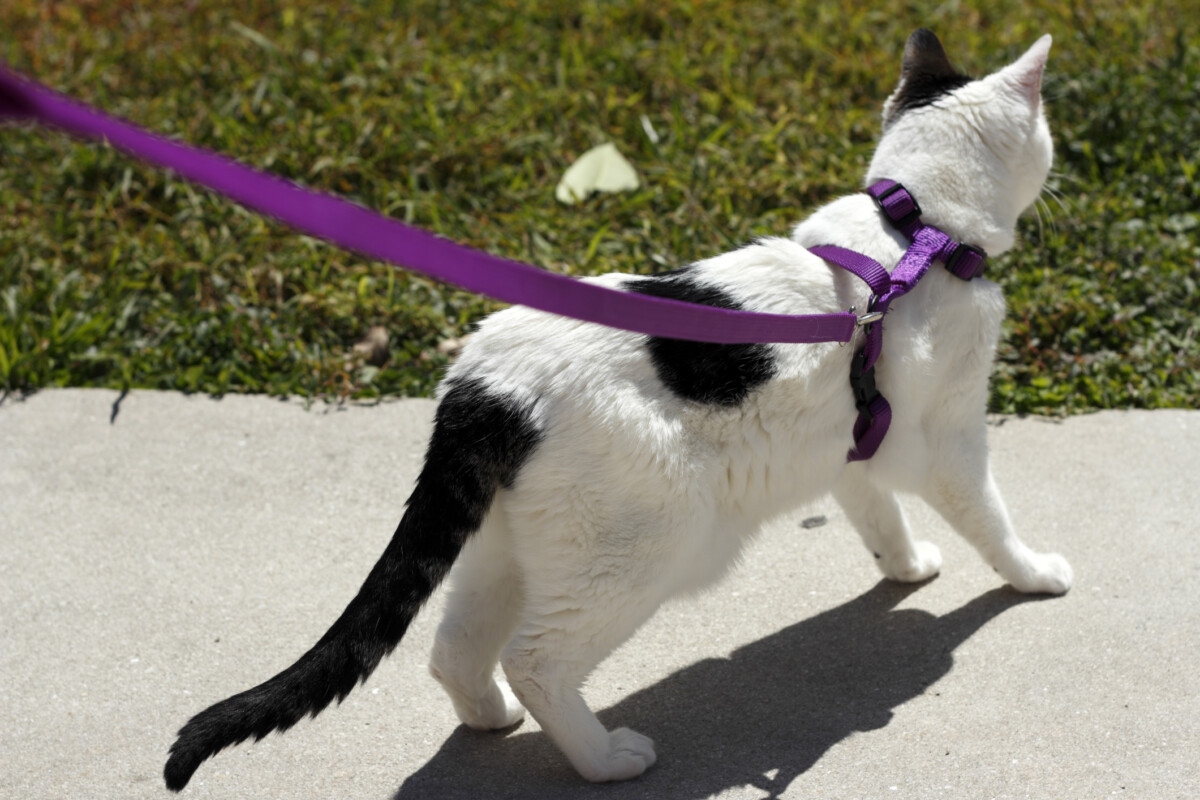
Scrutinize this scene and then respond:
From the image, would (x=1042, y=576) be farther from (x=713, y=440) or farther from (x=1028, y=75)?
(x=1028, y=75)

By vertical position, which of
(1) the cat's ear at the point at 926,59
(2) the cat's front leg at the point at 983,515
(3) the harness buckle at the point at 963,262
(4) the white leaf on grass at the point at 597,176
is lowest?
(4) the white leaf on grass at the point at 597,176

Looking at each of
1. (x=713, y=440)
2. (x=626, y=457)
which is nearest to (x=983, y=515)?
(x=713, y=440)

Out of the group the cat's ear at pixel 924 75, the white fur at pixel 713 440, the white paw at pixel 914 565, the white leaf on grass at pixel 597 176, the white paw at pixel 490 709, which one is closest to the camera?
the white fur at pixel 713 440

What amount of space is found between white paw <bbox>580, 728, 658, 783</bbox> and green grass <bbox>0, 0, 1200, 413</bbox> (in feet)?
7.29

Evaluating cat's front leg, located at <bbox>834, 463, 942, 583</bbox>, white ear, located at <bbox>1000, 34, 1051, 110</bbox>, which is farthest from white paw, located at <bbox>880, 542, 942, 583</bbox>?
white ear, located at <bbox>1000, 34, 1051, 110</bbox>

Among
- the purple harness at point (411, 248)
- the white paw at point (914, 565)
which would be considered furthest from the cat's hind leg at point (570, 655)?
the white paw at point (914, 565)

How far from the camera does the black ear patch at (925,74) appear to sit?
3.10 meters

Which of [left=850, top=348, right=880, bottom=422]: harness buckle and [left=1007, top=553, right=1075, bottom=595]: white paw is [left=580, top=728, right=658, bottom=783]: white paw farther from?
[left=1007, top=553, right=1075, bottom=595]: white paw

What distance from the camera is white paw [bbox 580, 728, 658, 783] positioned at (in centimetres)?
263

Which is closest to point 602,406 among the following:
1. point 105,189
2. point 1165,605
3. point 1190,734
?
point 1190,734

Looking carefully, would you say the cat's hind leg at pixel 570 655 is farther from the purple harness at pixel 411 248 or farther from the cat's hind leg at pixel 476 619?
the purple harness at pixel 411 248

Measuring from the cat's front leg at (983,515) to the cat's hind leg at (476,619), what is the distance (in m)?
1.23

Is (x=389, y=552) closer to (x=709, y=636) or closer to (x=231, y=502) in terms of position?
(x=709, y=636)

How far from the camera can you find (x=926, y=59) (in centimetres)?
312
